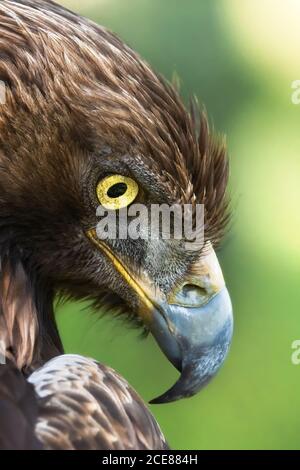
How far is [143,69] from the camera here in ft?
10.5

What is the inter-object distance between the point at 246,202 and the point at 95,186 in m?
4.23

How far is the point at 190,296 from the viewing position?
3.11m

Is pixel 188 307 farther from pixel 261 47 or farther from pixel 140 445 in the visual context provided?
pixel 261 47

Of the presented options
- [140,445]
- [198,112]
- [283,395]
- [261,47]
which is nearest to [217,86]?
[261,47]

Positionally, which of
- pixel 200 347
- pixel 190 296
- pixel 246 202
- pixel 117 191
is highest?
pixel 246 202

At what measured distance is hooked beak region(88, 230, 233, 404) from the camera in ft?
9.91

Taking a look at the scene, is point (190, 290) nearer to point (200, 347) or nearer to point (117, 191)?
point (200, 347)

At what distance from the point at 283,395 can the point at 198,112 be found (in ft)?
13.5

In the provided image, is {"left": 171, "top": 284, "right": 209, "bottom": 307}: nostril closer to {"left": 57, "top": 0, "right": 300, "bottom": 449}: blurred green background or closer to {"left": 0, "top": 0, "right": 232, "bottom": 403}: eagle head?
{"left": 0, "top": 0, "right": 232, "bottom": 403}: eagle head

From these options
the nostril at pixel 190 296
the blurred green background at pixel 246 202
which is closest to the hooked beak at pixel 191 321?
the nostril at pixel 190 296

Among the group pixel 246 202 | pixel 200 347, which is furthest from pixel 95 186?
pixel 246 202

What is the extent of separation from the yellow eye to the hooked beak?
131 millimetres

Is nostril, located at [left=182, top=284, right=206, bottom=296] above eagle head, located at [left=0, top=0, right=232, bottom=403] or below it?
below

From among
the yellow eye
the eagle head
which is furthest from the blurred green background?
the yellow eye
